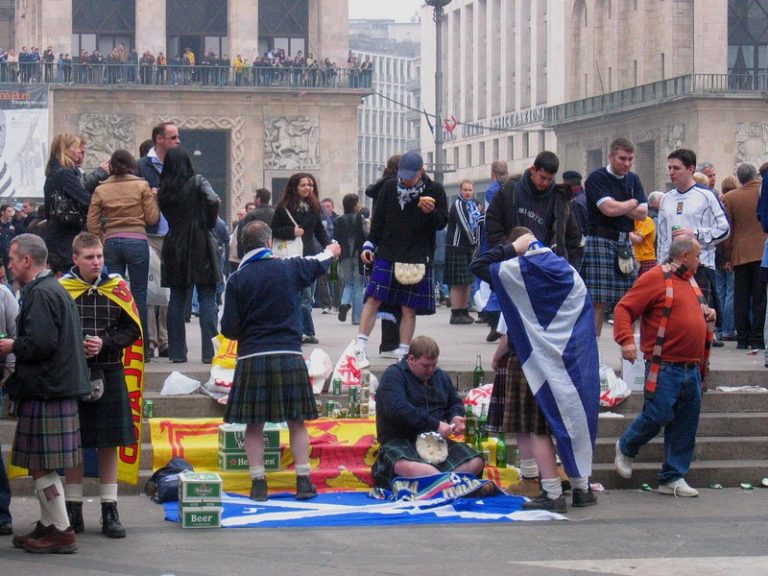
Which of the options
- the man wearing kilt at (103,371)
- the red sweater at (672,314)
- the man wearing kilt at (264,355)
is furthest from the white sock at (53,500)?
the red sweater at (672,314)

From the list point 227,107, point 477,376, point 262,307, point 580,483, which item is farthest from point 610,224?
point 227,107

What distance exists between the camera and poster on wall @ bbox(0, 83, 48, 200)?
42.6 m

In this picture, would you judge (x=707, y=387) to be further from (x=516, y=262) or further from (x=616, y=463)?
(x=516, y=262)

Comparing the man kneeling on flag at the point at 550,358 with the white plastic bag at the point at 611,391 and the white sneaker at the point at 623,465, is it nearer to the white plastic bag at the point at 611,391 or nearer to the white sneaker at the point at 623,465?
the white sneaker at the point at 623,465

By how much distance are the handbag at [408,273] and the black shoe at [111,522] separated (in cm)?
432

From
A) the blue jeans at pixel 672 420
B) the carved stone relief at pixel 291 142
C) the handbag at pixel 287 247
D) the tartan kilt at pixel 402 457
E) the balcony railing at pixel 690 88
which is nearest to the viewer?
the tartan kilt at pixel 402 457

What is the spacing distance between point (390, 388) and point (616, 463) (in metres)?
1.83

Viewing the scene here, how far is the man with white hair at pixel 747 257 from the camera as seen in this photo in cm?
1577

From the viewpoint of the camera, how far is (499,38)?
89812 mm

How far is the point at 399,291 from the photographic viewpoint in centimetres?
1339

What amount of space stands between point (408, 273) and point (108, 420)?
4.24 metres

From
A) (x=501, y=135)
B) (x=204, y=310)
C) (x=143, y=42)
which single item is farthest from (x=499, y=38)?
(x=204, y=310)

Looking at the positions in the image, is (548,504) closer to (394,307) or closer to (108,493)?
(108,493)

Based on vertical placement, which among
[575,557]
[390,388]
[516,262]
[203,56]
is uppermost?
[203,56]
